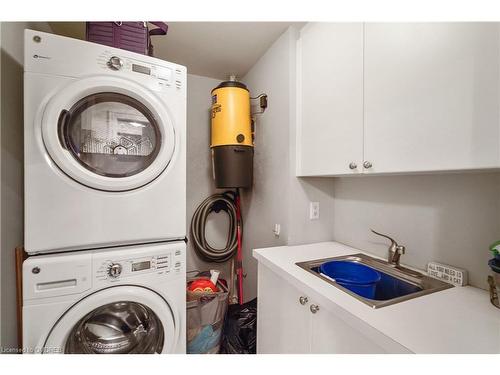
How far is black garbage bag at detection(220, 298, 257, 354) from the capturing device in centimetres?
143

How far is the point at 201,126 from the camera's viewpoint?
2275 mm

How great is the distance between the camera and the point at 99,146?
3.59ft

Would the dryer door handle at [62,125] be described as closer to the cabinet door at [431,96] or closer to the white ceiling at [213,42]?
the white ceiling at [213,42]

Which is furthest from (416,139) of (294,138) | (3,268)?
(3,268)

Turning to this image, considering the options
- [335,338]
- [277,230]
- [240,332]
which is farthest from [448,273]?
[240,332]

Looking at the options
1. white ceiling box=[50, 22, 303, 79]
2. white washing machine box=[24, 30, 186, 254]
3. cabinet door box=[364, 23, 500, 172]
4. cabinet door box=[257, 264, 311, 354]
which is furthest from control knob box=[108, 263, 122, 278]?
white ceiling box=[50, 22, 303, 79]

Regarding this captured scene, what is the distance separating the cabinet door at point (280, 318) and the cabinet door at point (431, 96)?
0.73 meters

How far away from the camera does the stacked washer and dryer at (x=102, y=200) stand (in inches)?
36.1

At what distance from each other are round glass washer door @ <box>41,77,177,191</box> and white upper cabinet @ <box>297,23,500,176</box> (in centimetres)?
91

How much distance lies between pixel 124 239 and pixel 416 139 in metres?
1.36

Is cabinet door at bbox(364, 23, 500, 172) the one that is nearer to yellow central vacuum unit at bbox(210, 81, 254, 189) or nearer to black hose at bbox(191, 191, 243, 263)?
yellow central vacuum unit at bbox(210, 81, 254, 189)

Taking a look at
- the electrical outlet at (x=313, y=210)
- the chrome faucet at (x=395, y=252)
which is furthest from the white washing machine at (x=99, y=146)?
the chrome faucet at (x=395, y=252)

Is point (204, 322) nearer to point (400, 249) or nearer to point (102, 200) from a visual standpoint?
point (102, 200)
